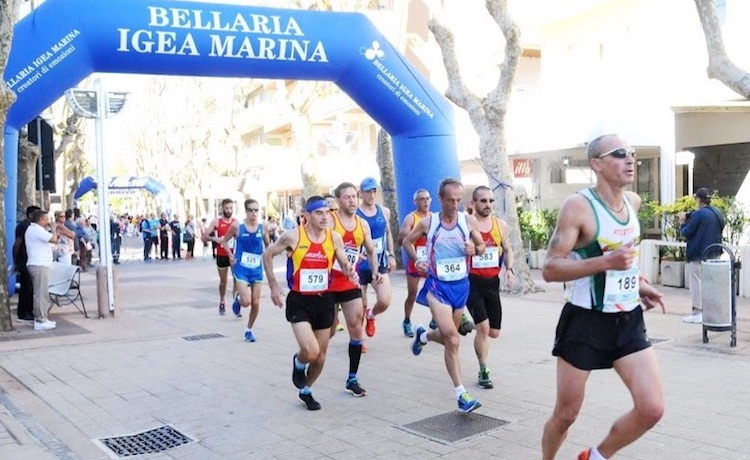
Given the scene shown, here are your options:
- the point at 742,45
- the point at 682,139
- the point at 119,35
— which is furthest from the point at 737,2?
the point at 119,35

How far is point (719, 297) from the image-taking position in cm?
839

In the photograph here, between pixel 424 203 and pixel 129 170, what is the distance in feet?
259

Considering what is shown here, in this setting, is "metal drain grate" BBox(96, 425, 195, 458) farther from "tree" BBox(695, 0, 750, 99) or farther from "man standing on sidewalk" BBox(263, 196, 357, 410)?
"tree" BBox(695, 0, 750, 99)

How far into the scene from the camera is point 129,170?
8294 centimetres

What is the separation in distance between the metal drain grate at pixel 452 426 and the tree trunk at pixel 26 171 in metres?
13.0

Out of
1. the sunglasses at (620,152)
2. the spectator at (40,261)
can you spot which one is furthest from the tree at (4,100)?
the sunglasses at (620,152)

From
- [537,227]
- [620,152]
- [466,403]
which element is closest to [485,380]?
[466,403]

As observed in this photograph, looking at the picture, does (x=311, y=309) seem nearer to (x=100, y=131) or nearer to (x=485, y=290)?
(x=485, y=290)

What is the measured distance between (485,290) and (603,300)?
304cm

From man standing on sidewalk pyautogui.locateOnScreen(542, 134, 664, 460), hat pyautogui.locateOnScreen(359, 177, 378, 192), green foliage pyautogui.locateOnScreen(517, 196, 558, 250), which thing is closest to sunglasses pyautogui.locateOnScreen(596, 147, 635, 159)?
man standing on sidewalk pyautogui.locateOnScreen(542, 134, 664, 460)

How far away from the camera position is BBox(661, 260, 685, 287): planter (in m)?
14.4

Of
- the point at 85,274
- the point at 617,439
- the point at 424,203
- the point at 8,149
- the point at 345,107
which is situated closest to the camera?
the point at 617,439

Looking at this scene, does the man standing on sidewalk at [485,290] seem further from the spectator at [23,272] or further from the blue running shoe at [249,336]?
the spectator at [23,272]

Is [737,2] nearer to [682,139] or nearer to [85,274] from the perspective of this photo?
[682,139]
